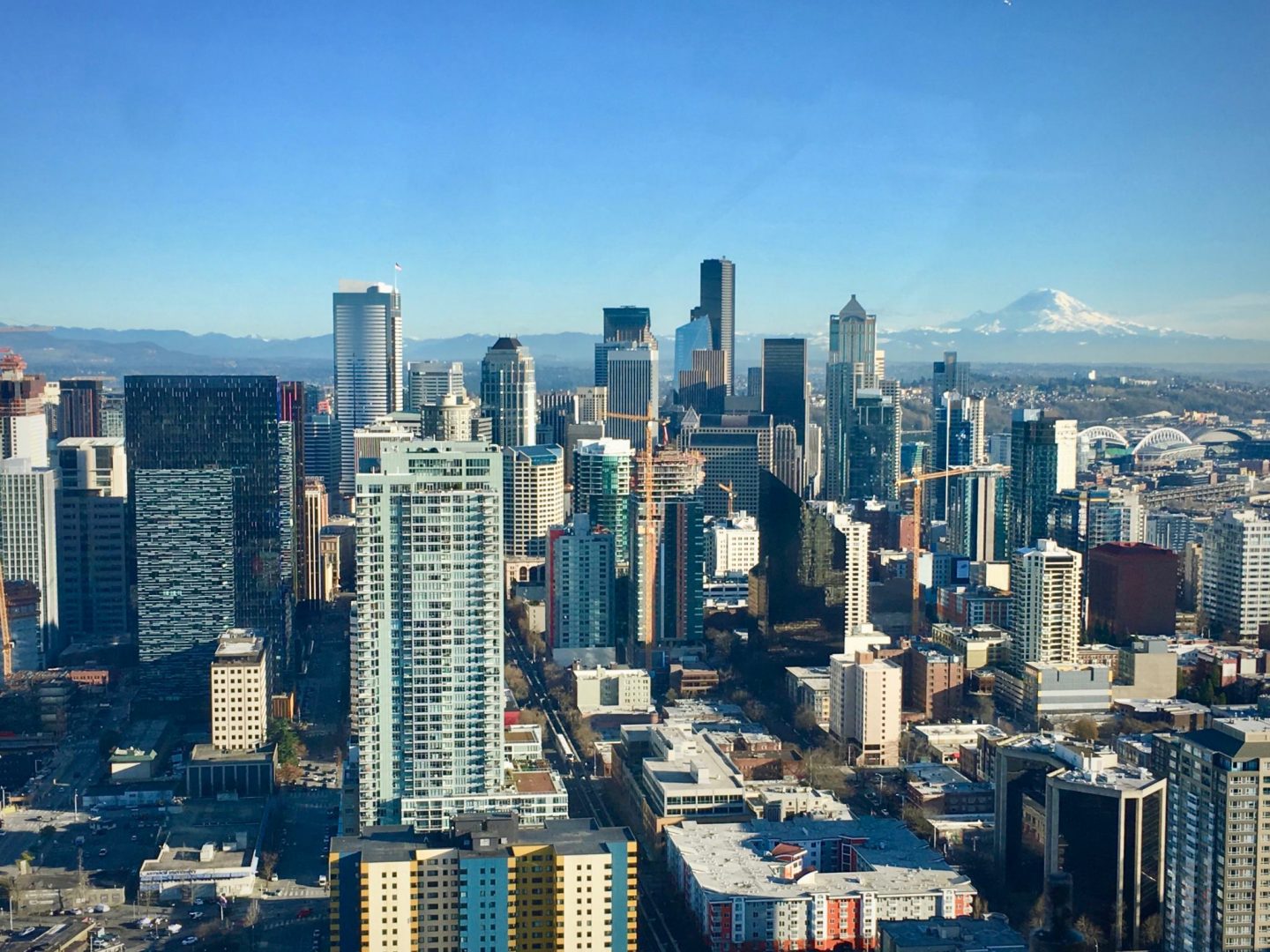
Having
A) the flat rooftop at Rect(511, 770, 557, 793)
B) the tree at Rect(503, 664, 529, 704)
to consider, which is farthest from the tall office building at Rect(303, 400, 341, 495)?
the flat rooftop at Rect(511, 770, 557, 793)

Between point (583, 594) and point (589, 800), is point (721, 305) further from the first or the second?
point (589, 800)

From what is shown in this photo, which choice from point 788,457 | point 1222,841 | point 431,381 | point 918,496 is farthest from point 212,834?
point 788,457

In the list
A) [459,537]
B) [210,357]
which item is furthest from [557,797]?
[210,357]

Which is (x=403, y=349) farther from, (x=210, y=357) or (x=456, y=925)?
(x=456, y=925)

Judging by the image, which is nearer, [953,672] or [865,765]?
[865,765]

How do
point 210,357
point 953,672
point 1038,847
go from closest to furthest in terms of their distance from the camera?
point 1038,847 → point 953,672 → point 210,357

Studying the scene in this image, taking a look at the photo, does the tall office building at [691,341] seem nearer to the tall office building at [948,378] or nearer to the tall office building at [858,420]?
the tall office building at [858,420]

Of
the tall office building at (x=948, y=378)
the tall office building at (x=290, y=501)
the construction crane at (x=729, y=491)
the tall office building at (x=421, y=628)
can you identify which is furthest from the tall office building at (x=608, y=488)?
the tall office building at (x=948, y=378)
